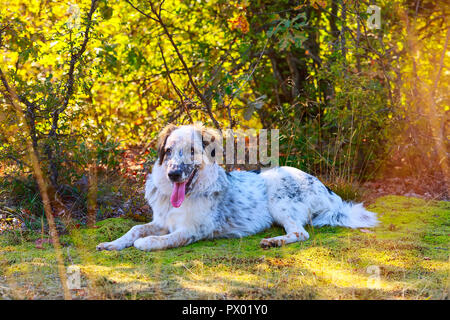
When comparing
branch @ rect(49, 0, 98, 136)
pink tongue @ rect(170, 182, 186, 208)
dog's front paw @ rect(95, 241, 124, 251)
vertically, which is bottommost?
dog's front paw @ rect(95, 241, 124, 251)

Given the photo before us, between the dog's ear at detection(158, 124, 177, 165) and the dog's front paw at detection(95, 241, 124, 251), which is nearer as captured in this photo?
the dog's front paw at detection(95, 241, 124, 251)

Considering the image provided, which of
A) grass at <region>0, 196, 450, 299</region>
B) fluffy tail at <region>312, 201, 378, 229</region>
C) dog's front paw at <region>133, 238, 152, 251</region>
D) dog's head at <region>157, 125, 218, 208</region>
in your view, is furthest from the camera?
fluffy tail at <region>312, 201, 378, 229</region>

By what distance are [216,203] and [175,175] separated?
74 centimetres

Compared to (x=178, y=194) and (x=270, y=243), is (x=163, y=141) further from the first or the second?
(x=270, y=243)

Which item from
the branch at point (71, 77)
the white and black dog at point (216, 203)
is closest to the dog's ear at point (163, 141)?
the white and black dog at point (216, 203)

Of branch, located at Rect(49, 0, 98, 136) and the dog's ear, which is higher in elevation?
branch, located at Rect(49, 0, 98, 136)

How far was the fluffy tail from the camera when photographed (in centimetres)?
584

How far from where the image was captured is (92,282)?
3.72 metres

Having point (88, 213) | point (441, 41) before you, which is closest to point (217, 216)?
point (88, 213)

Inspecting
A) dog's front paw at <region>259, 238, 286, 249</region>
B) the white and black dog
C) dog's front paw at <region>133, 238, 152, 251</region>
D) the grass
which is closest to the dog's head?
the white and black dog

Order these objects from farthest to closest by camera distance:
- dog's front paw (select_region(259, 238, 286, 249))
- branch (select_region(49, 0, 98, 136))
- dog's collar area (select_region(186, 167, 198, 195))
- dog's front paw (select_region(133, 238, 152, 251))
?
branch (select_region(49, 0, 98, 136)) < dog's collar area (select_region(186, 167, 198, 195)) < dog's front paw (select_region(259, 238, 286, 249)) < dog's front paw (select_region(133, 238, 152, 251))

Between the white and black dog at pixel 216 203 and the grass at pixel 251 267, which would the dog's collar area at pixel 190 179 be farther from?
the grass at pixel 251 267

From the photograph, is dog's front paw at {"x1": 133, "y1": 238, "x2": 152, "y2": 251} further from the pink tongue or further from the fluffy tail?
the fluffy tail

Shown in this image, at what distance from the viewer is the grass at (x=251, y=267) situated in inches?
141
